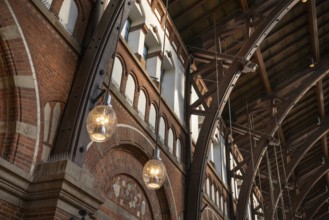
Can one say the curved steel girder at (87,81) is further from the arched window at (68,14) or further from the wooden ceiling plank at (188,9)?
the wooden ceiling plank at (188,9)

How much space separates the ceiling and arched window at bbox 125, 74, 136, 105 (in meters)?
3.44

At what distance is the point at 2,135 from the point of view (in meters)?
5.05

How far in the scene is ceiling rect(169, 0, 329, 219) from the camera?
12.6m

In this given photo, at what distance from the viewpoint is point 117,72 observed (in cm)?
770

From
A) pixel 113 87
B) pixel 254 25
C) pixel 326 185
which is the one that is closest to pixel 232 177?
pixel 254 25

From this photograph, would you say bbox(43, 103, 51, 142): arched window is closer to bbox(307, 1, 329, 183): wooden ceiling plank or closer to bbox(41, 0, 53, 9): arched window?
bbox(41, 0, 53, 9): arched window

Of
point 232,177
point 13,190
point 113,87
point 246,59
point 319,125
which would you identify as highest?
point 319,125

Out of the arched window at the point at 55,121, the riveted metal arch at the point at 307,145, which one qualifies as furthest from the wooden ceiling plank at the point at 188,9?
the riveted metal arch at the point at 307,145

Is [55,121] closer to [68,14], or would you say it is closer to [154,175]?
[154,175]

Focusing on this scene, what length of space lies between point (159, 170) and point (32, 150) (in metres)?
1.89

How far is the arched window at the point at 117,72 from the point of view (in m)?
7.52

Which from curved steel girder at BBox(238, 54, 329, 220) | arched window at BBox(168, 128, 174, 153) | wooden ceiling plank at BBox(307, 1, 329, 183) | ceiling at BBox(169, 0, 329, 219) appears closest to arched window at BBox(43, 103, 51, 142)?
arched window at BBox(168, 128, 174, 153)

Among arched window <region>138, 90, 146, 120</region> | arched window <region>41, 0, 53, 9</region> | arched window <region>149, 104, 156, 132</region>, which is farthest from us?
arched window <region>149, 104, 156, 132</region>

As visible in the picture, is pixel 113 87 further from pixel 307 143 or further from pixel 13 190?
pixel 307 143
